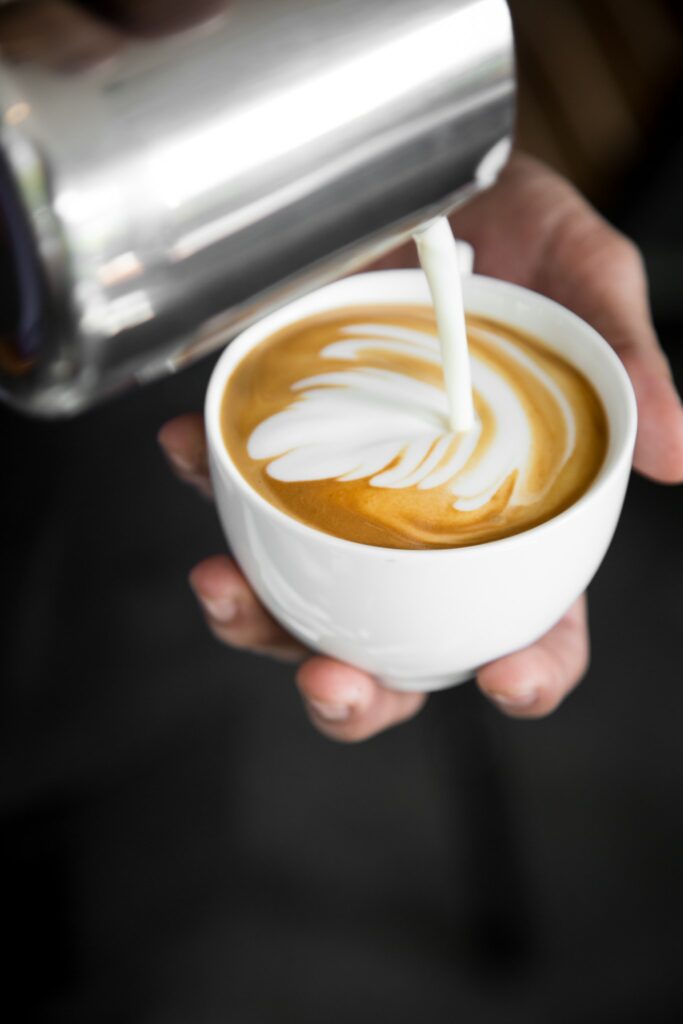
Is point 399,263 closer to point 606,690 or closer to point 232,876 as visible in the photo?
point 606,690

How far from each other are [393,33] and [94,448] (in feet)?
2.59

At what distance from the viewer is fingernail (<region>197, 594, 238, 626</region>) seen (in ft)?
2.37

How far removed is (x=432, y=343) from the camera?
73 centimetres

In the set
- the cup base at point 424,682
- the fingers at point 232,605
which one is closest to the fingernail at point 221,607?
the fingers at point 232,605

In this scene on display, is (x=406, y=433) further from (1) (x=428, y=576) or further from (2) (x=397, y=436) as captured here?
(1) (x=428, y=576)

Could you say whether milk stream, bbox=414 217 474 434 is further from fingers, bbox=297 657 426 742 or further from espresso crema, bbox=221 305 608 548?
fingers, bbox=297 657 426 742

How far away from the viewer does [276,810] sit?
3.10ft

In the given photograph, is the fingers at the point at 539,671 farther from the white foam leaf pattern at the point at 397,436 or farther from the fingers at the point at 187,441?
the fingers at the point at 187,441

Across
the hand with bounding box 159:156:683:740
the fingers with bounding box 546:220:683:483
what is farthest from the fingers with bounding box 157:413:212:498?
the fingers with bounding box 546:220:683:483

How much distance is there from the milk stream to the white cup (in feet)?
0.30

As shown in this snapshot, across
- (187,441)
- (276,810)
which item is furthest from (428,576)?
(276,810)

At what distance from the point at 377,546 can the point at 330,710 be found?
16 centimetres

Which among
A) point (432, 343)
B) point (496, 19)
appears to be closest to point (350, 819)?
point (432, 343)

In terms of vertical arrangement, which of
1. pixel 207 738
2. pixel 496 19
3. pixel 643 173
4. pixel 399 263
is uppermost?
pixel 496 19
